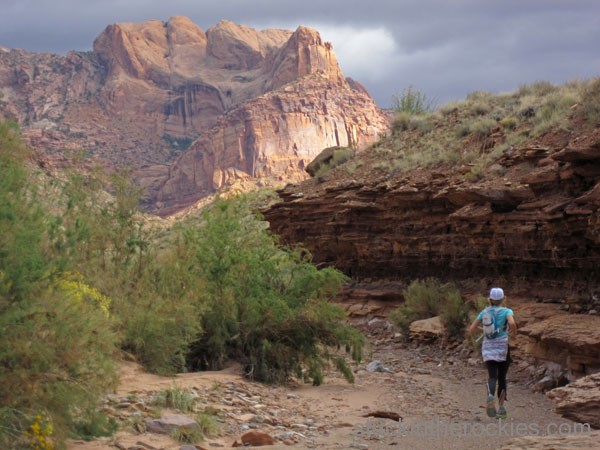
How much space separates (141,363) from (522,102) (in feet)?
60.3

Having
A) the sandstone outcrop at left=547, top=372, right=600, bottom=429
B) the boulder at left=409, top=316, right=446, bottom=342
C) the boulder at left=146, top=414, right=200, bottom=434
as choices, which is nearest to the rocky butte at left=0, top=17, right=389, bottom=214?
the boulder at left=409, top=316, right=446, bottom=342

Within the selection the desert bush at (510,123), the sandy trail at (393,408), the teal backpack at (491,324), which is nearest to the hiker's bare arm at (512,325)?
the teal backpack at (491,324)

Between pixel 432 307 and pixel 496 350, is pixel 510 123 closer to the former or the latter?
pixel 432 307

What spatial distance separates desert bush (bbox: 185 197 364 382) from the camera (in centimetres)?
1384

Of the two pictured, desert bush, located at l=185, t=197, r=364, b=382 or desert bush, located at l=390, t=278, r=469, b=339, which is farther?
desert bush, located at l=390, t=278, r=469, b=339

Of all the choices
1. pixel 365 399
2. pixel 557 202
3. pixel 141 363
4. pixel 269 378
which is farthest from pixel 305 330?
pixel 557 202

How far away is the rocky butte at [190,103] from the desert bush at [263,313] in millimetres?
93885

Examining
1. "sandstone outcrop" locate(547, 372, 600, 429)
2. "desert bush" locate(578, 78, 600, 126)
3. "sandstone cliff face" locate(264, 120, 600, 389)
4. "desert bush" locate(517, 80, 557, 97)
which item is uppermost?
"desert bush" locate(517, 80, 557, 97)

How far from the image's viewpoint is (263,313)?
46.1 feet

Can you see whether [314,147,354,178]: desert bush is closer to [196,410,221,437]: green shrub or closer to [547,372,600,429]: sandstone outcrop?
[196,410,221,437]: green shrub

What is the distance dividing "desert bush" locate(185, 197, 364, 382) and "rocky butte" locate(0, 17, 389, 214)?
93.9 m

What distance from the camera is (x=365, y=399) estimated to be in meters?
12.3

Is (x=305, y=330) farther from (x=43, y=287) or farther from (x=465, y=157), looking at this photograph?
(x=465, y=157)

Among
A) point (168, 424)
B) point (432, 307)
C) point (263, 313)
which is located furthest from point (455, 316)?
point (168, 424)
